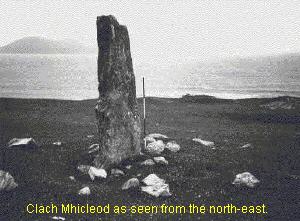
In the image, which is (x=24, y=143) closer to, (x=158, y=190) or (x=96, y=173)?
(x=96, y=173)

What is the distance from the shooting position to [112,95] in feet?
36.5

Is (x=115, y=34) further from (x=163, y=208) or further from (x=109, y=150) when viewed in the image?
(x=163, y=208)

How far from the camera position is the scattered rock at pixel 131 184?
31.8ft

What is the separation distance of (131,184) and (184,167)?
102 inches

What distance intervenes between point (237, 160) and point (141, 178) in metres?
4.16

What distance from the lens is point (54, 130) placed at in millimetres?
17781

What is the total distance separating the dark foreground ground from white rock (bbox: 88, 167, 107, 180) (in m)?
0.22

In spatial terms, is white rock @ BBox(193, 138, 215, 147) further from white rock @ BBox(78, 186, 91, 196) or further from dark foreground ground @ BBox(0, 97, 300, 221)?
Result: white rock @ BBox(78, 186, 91, 196)

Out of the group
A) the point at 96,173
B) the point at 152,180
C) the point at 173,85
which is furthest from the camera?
the point at 173,85

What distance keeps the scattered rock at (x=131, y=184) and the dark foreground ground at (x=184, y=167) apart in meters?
0.22

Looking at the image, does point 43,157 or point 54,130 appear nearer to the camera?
point 43,157

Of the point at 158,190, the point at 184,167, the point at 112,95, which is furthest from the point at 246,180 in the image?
the point at 112,95

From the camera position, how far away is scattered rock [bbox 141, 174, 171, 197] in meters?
9.38

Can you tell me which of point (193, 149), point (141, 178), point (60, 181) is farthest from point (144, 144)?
point (60, 181)
